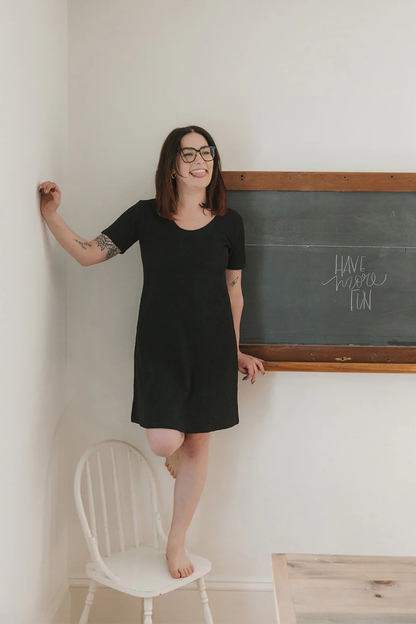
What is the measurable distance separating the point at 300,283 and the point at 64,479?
1273 mm

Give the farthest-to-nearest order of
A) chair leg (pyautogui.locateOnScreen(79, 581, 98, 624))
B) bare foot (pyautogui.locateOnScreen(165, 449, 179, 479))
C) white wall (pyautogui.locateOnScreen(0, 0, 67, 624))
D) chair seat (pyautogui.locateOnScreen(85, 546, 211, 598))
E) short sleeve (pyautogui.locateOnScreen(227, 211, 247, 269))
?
bare foot (pyautogui.locateOnScreen(165, 449, 179, 479)), short sleeve (pyautogui.locateOnScreen(227, 211, 247, 269)), chair leg (pyautogui.locateOnScreen(79, 581, 98, 624)), chair seat (pyautogui.locateOnScreen(85, 546, 211, 598)), white wall (pyautogui.locateOnScreen(0, 0, 67, 624))

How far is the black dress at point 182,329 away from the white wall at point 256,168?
0.97 feet

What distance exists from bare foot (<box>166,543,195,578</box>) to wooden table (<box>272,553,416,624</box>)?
39 centimetres

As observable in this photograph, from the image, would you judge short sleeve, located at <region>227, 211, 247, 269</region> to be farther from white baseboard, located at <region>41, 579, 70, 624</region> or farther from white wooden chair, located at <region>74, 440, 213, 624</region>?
white baseboard, located at <region>41, 579, 70, 624</region>

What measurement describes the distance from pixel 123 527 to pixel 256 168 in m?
1.60

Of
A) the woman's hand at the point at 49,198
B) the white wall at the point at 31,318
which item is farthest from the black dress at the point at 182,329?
the white wall at the point at 31,318

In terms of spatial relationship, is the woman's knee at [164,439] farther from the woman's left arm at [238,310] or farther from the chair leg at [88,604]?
the chair leg at [88,604]

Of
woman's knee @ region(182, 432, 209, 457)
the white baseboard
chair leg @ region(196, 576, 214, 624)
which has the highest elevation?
woman's knee @ region(182, 432, 209, 457)

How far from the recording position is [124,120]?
83.1 inches

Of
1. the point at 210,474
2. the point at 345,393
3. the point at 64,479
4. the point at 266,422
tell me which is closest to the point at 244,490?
the point at 210,474

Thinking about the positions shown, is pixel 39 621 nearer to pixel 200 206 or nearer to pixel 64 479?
pixel 64 479

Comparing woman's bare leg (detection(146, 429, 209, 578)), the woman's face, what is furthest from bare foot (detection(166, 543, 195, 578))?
the woman's face

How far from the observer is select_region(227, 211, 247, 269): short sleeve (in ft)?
6.39

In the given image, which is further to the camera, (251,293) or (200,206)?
(251,293)
